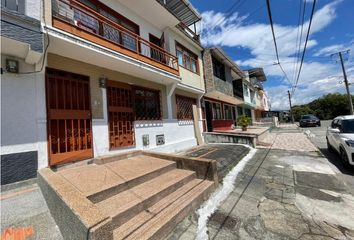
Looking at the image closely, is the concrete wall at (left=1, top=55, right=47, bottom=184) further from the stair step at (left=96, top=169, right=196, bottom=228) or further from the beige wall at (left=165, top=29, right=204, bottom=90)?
the beige wall at (left=165, top=29, right=204, bottom=90)

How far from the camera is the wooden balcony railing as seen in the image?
495cm

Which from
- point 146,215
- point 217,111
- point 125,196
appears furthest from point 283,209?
point 217,111

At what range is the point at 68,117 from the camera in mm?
5578

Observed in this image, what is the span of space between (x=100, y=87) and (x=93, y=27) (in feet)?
7.31

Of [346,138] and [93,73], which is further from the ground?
[93,73]

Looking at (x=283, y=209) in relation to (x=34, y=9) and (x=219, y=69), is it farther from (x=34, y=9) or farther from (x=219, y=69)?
(x=219, y=69)

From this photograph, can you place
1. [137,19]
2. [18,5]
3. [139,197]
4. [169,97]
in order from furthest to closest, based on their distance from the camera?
[169,97] → [137,19] → [18,5] → [139,197]

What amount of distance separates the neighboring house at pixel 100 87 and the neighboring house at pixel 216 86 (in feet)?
9.72

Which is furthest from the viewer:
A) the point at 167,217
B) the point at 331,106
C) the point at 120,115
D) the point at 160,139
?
the point at 331,106

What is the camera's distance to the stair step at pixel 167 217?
2.84 m

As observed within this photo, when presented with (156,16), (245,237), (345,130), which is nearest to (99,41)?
(156,16)

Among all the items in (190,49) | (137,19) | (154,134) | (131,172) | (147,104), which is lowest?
(131,172)

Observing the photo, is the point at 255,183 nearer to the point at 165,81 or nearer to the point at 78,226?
the point at 78,226

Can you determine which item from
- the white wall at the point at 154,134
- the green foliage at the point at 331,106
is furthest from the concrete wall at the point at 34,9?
the green foliage at the point at 331,106
